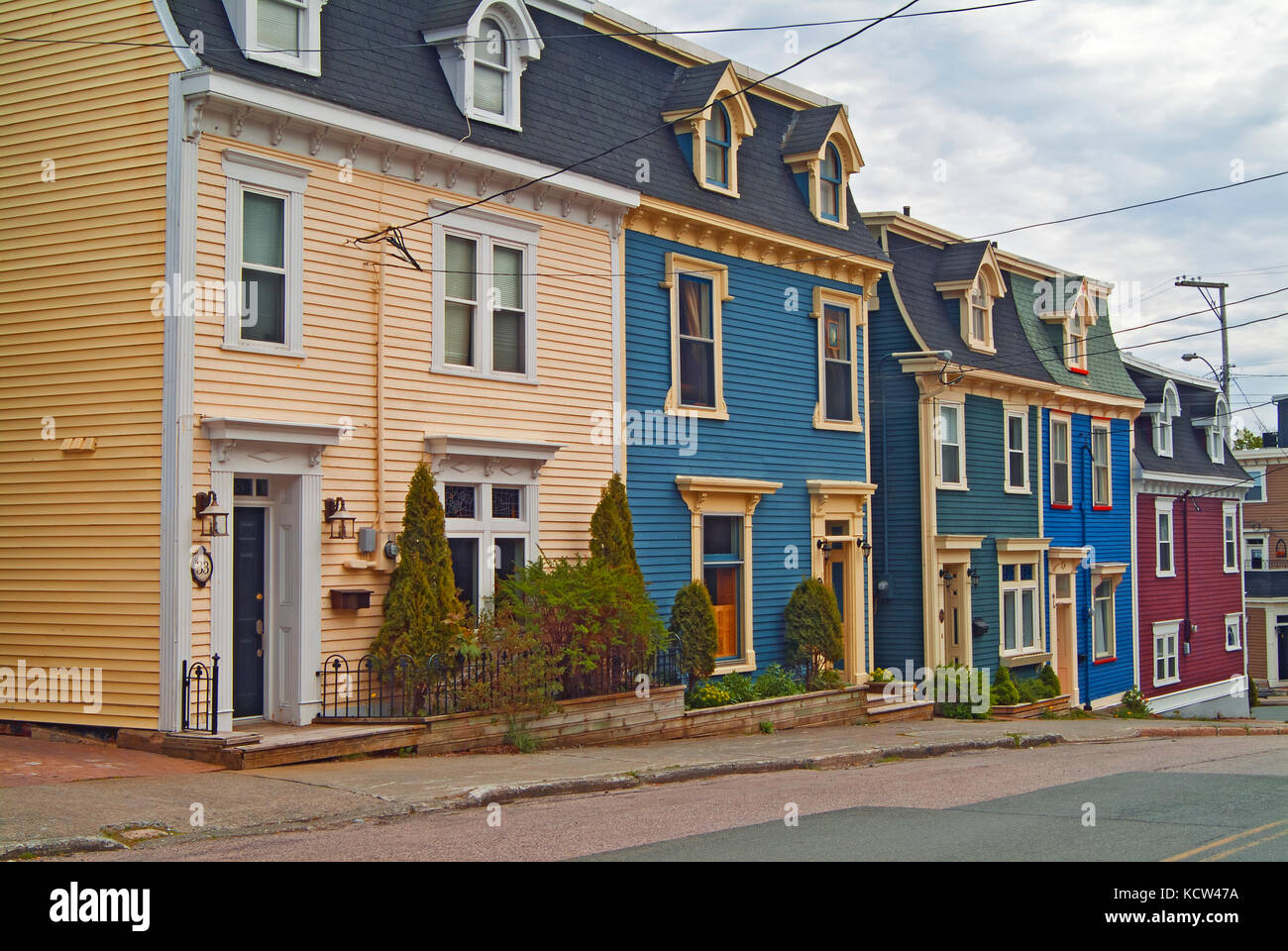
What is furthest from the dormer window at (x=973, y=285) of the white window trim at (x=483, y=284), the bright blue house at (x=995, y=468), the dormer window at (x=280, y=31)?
the dormer window at (x=280, y=31)

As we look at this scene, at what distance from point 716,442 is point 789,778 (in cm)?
762

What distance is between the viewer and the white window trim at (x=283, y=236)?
14.4 meters

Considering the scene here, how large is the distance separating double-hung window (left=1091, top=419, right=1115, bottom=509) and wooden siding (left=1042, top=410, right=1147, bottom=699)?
0.21 meters

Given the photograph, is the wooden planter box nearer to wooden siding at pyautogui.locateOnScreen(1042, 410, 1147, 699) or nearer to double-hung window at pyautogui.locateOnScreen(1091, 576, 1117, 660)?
wooden siding at pyautogui.locateOnScreen(1042, 410, 1147, 699)

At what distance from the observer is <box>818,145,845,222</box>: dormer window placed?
2417 centimetres

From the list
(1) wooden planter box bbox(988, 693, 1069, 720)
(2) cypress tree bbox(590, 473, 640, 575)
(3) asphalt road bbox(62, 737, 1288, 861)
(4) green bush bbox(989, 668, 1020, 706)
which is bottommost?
(1) wooden planter box bbox(988, 693, 1069, 720)

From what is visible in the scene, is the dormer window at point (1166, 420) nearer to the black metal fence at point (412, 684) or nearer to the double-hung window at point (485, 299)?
the double-hung window at point (485, 299)

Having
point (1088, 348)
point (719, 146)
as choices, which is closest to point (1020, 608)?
point (1088, 348)

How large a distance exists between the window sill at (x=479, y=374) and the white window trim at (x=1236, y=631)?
31.8 m

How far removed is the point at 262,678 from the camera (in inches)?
593

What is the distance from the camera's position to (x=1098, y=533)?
34219 millimetres

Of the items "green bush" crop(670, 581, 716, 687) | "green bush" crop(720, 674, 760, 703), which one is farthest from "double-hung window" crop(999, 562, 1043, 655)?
"green bush" crop(670, 581, 716, 687)
